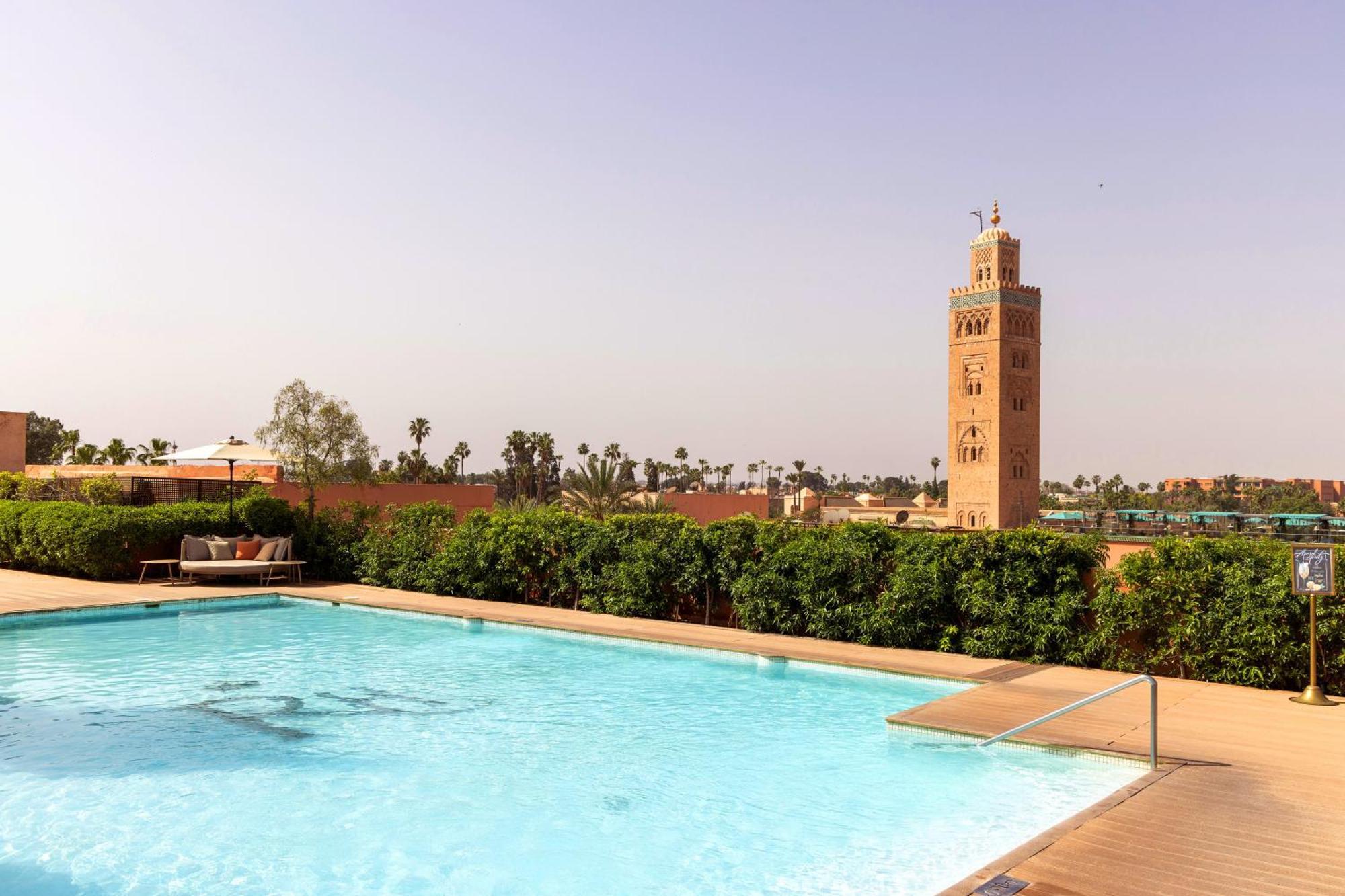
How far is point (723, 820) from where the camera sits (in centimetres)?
583

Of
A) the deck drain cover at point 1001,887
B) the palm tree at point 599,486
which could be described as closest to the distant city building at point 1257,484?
the palm tree at point 599,486

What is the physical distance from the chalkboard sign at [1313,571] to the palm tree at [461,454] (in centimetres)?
7958

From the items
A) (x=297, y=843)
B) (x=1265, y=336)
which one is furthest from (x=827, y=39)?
(x=1265, y=336)

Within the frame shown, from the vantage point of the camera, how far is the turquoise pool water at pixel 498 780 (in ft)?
16.8

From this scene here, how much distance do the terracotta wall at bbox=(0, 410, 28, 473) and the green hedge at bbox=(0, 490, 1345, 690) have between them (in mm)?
17033

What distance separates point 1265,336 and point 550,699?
101 ft

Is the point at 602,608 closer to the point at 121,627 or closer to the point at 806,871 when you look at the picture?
the point at 121,627

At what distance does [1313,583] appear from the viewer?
723cm

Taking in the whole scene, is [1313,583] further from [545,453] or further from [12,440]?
[545,453]

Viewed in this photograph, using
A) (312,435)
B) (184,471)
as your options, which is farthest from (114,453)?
(312,435)

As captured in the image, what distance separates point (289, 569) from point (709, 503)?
29699 mm

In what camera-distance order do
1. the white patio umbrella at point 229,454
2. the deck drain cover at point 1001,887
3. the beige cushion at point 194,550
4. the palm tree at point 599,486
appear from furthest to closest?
the palm tree at point 599,486
the white patio umbrella at point 229,454
the beige cushion at point 194,550
the deck drain cover at point 1001,887

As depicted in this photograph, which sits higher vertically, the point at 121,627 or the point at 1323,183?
the point at 1323,183

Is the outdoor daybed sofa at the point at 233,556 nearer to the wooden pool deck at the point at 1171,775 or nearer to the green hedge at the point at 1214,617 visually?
the wooden pool deck at the point at 1171,775
